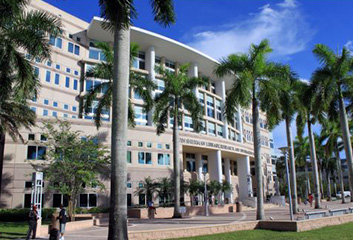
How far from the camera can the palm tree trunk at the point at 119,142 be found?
1044 centimetres

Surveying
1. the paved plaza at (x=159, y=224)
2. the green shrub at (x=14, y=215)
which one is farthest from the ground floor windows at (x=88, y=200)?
the paved plaza at (x=159, y=224)

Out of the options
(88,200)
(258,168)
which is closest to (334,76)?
(258,168)

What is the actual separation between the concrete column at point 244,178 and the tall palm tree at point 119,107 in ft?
146

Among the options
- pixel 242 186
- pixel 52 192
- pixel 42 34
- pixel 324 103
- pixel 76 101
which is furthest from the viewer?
pixel 242 186

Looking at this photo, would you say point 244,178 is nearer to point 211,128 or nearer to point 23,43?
point 211,128

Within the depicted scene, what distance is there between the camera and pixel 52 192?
32.4 meters

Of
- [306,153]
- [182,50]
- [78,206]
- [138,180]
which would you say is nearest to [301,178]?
[306,153]

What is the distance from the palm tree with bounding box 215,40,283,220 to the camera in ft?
69.9

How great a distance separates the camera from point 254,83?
22328mm

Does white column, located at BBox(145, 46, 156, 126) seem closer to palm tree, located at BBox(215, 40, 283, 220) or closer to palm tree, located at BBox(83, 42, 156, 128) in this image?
palm tree, located at BBox(83, 42, 156, 128)

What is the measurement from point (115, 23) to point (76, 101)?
33.4m

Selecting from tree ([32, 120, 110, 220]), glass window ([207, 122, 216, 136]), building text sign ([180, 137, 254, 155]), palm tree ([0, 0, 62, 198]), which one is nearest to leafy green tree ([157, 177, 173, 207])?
building text sign ([180, 137, 254, 155])

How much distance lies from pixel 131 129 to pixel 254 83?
18470 millimetres

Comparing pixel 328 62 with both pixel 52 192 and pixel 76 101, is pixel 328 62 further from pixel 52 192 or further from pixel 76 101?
pixel 76 101
